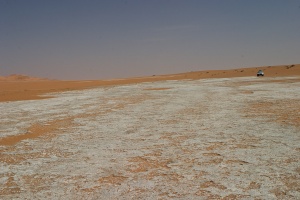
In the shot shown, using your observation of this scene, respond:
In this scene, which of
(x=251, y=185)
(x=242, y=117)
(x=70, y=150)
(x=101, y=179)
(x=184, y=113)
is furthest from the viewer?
(x=184, y=113)

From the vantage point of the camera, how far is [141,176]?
4527mm

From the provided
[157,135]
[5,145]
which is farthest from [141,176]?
[5,145]

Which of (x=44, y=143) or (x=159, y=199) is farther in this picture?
(x=44, y=143)

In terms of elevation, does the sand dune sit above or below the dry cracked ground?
above

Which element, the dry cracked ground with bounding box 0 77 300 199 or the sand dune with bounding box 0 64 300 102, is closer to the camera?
the dry cracked ground with bounding box 0 77 300 199

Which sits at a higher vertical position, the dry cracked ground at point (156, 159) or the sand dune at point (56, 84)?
the sand dune at point (56, 84)

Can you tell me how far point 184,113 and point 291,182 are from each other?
6610 millimetres

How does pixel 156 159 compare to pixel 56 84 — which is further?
pixel 56 84

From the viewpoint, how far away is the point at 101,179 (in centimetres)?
448

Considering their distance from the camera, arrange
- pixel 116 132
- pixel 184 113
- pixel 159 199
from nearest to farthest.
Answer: pixel 159 199
pixel 116 132
pixel 184 113

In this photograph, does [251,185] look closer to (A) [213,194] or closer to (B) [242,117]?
(A) [213,194]

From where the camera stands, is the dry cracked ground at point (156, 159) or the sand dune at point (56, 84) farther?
the sand dune at point (56, 84)

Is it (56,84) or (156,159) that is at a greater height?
(56,84)

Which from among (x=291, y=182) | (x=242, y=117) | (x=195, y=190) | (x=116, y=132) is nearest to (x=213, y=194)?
(x=195, y=190)
